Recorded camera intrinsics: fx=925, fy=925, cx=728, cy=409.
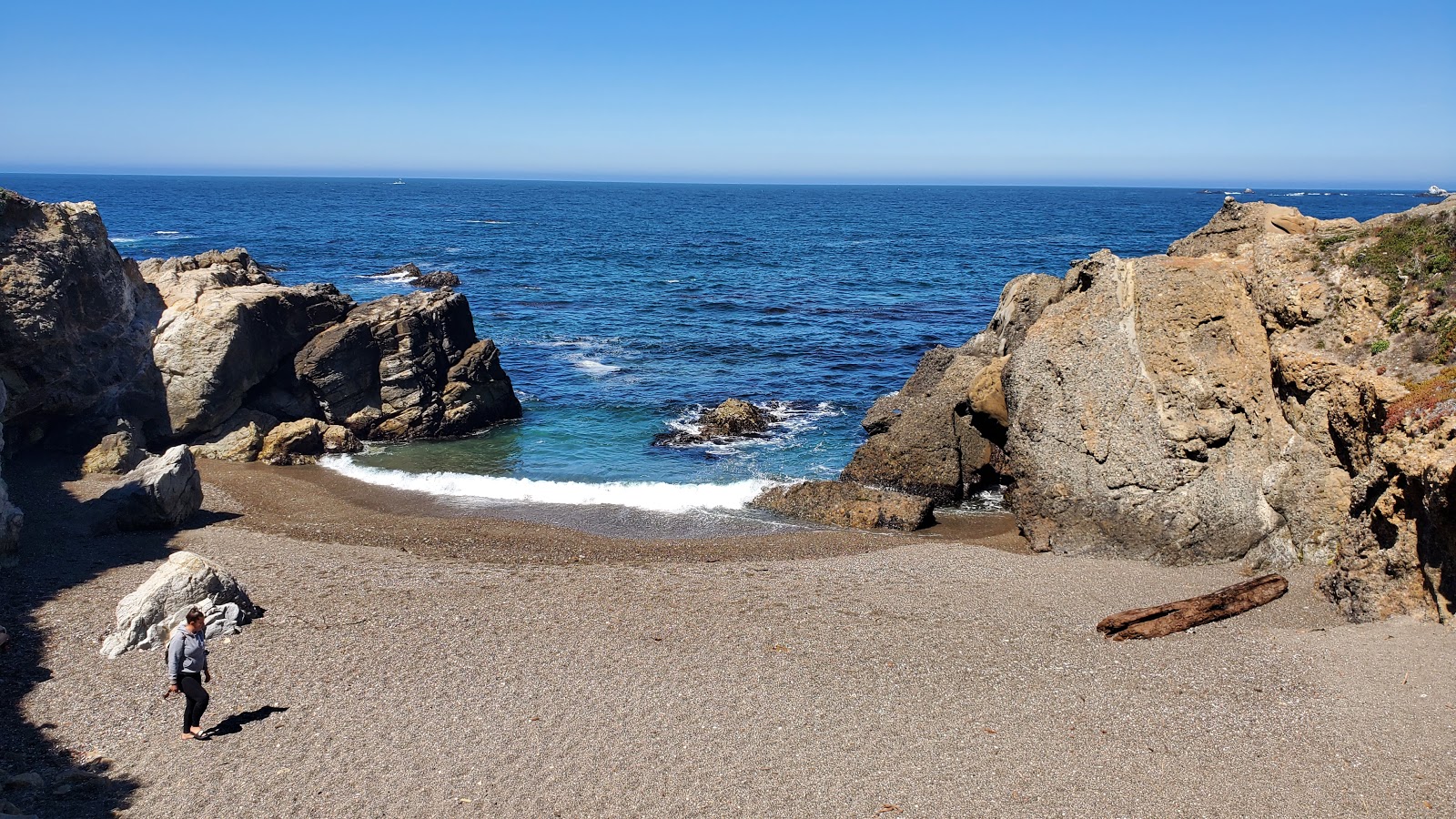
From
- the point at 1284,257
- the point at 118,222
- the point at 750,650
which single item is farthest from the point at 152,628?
the point at 118,222

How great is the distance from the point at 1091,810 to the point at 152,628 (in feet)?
45.0

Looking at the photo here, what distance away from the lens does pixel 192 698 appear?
11945 millimetres

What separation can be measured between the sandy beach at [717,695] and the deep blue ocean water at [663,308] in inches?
309

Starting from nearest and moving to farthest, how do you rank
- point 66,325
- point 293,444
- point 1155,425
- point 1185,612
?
point 1185,612 < point 1155,425 < point 66,325 < point 293,444

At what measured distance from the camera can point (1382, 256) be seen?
1773 cm

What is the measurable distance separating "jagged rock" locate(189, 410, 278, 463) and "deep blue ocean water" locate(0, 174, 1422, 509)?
295 centimetres

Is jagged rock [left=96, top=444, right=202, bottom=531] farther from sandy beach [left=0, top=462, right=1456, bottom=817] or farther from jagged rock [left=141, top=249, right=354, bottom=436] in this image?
jagged rock [left=141, top=249, right=354, bottom=436]

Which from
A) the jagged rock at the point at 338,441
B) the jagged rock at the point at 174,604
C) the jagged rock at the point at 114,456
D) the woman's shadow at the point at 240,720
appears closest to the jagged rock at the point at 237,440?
the jagged rock at the point at 338,441

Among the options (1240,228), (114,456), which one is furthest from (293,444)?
(1240,228)

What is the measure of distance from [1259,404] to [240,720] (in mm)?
18734

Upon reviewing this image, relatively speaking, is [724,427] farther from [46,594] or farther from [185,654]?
[185,654]

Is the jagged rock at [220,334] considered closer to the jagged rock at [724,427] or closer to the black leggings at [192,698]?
the jagged rock at [724,427]

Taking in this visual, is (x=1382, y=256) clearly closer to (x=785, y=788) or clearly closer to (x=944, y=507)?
(x=944, y=507)

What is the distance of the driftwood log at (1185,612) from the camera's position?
15.2 m
